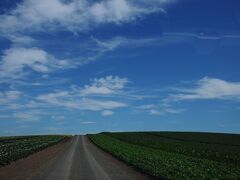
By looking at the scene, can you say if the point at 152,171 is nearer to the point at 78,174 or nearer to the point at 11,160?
the point at 78,174

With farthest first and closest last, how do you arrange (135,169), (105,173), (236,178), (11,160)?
1. (11,160)
2. (135,169)
3. (105,173)
4. (236,178)

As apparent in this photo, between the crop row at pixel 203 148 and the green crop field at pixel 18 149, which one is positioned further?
the green crop field at pixel 18 149

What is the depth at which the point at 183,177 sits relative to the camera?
75.9 feet

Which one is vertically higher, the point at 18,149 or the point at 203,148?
the point at 18,149

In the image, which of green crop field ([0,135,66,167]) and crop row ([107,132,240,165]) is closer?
crop row ([107,132,240,165])

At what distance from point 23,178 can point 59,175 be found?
2003 millimetres

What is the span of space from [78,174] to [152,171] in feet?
15.0

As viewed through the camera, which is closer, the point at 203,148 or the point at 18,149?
the point at 203,148

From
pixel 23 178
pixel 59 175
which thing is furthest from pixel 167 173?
pixel 23 178

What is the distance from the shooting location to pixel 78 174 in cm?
2514

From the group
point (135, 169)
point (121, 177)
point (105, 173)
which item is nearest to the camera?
point (121, 177)

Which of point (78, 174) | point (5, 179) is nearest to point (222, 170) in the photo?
point (78, 174)

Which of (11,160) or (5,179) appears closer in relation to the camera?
(5,179)

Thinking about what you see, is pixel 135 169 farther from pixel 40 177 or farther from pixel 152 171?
pixel 40 177
